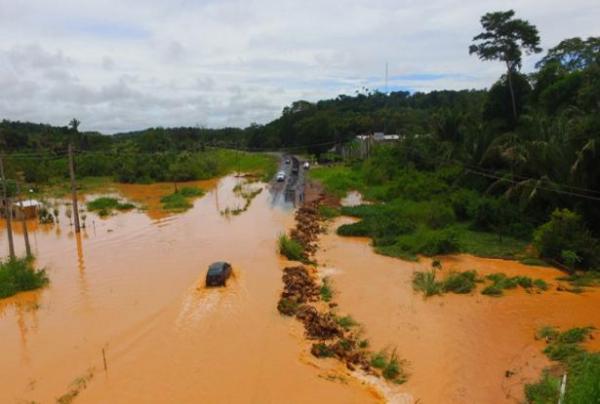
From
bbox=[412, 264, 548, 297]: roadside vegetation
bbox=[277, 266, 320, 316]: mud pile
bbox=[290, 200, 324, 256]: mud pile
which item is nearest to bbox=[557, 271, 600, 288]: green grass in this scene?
bbox=[412, 264, 548, 297]: roadside vegetation

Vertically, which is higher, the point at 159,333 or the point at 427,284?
the point at 427,284

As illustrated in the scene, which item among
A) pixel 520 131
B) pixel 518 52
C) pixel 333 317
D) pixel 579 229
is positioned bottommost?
pixel 333 317

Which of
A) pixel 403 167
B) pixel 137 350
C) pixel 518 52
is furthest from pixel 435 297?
pixel 403 167

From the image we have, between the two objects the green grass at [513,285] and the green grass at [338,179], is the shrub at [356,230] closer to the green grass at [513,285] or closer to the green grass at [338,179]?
the green grass at [513,285]

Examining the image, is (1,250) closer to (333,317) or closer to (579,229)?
(333,317)

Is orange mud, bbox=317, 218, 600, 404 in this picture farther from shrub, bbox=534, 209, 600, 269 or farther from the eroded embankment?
shrub, bbox=534, 209, 600, 269

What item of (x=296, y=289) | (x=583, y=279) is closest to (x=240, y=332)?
(x=296, y=289)

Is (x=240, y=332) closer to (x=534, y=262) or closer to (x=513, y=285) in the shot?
(x=513, y=285)
